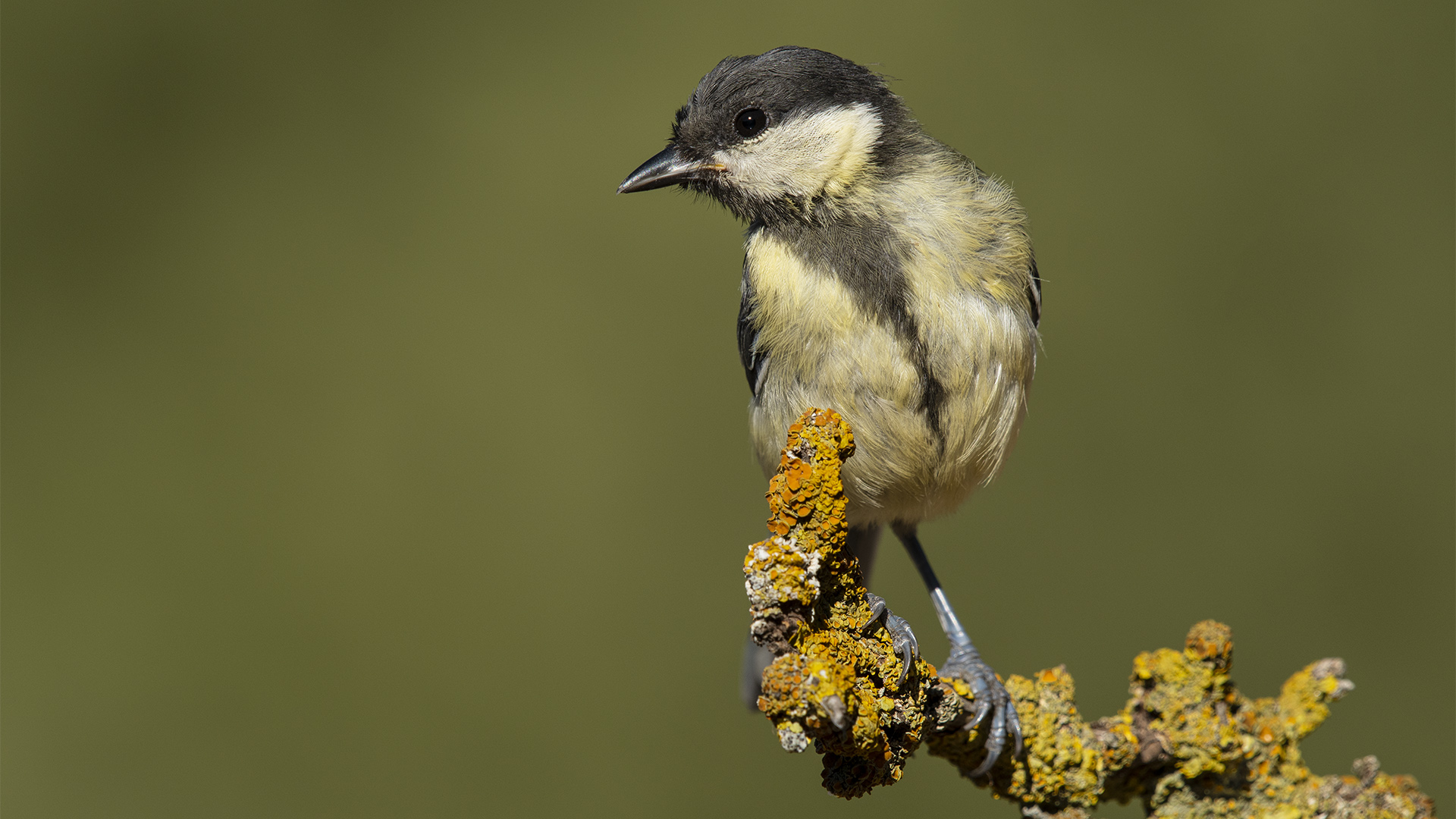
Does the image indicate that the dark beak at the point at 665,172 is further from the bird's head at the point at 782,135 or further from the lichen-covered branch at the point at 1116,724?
the lichen-covered branch at the point at 1116,724

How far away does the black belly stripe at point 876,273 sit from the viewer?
1.30 metres

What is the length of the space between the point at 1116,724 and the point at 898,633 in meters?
0.40

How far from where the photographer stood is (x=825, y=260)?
1341 millimetres

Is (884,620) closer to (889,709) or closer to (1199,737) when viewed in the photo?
(889,709)

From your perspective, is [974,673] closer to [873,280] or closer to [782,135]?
[873,280]

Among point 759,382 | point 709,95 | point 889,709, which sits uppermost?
point 709,95

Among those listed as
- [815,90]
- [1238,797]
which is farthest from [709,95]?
[1238,797]

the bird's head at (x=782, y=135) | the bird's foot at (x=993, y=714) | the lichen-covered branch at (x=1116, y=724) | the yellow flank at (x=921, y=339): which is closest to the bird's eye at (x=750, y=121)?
the bird's head at (x=782, y=135)

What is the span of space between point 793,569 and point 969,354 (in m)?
0.53

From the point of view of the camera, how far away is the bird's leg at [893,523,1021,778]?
1.26 metres

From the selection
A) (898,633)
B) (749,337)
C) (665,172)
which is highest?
(665,172)

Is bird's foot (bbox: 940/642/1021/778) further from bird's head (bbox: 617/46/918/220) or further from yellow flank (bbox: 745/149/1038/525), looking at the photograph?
bird's head (bbox: 617/46/918/220)

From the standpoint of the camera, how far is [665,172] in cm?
151

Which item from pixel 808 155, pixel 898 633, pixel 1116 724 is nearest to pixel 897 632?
pixel 898 633
